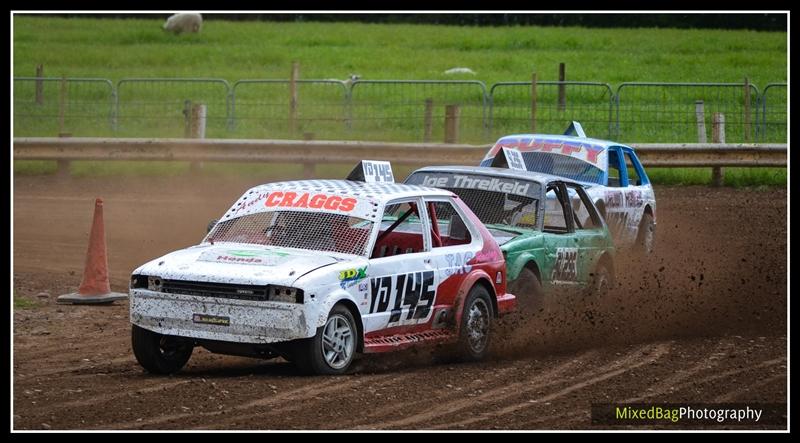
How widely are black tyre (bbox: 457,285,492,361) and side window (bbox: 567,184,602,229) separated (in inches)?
97.3

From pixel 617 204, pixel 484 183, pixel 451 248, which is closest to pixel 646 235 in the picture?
pixel 617 204

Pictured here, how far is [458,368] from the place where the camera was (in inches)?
376

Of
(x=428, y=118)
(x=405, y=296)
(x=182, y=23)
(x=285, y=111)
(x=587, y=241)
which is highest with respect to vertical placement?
(x=182, y=23)

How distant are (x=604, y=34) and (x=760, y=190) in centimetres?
1296

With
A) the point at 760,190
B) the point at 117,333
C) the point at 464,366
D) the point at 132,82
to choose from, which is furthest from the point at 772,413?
the point at 132,82

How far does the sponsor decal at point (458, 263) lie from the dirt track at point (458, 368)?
2.21ft

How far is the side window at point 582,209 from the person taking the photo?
1275 cm

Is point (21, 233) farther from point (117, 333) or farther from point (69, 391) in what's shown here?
point (69, 391)

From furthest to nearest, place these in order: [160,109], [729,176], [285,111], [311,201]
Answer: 1. [160,109]
2. [285,111]
3. [729,176]
4. [311,201]

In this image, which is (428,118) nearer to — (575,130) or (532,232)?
(575,130)

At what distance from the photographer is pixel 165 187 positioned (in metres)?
21.7

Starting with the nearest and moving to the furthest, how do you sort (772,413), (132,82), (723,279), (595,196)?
(772,413) < (723,279) < (595,196) < (132,82)

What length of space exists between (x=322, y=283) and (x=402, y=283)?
3.15ft

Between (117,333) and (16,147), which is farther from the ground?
(16,147)
